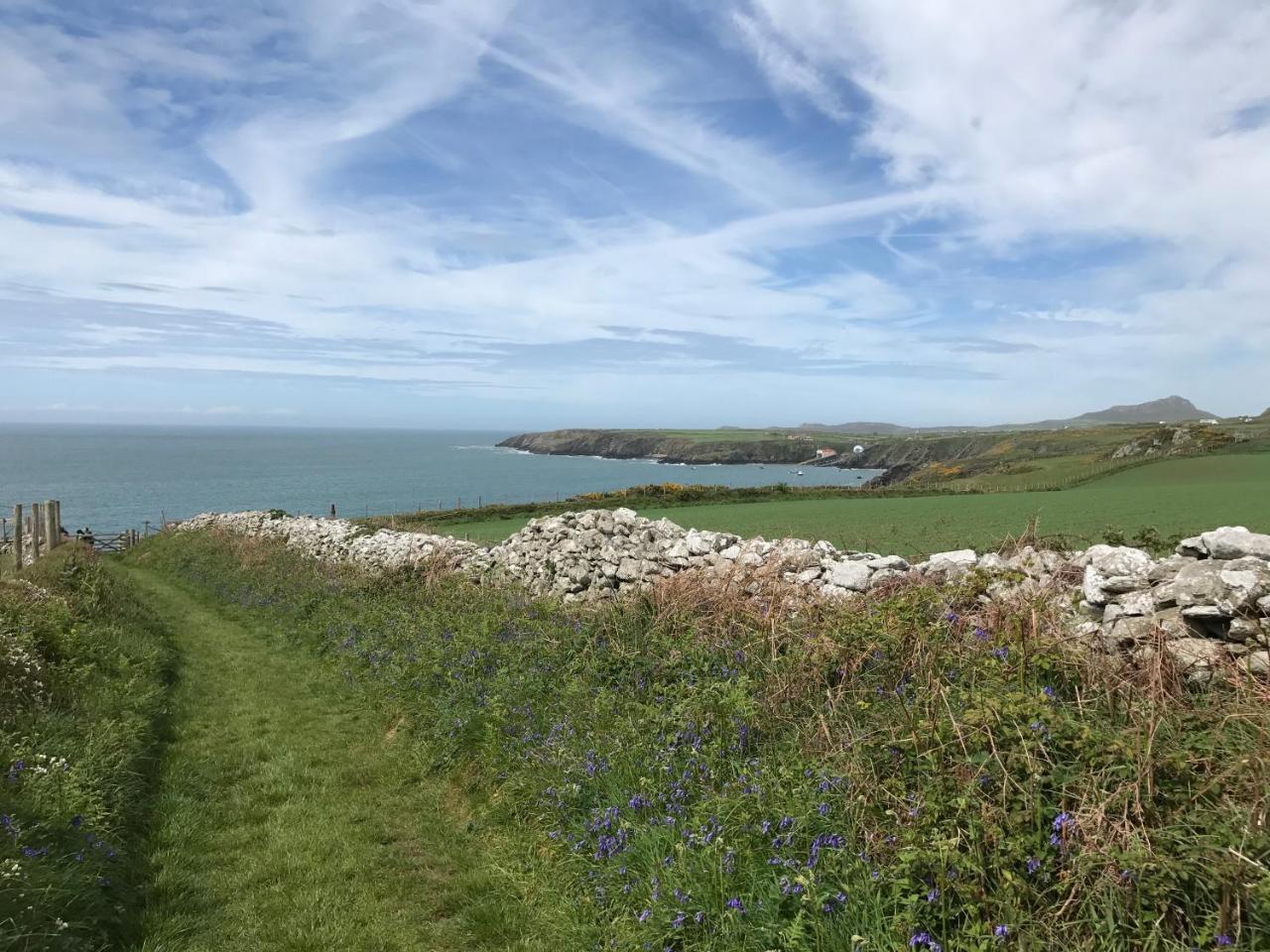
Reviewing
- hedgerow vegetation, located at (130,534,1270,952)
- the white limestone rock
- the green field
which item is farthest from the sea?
the white limestone rock

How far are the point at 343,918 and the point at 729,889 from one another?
9.73 ft

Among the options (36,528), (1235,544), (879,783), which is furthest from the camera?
(36,528)

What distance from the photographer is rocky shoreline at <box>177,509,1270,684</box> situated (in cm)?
560

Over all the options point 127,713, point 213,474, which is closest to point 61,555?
point 127,713

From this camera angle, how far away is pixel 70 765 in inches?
253

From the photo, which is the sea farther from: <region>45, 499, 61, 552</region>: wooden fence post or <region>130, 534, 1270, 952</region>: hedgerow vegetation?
<region>130, 534, 1270, 952</region>: hedgerow vegetation

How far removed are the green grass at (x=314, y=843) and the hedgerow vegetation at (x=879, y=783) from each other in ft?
1.68

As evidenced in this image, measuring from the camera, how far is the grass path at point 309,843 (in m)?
5.08

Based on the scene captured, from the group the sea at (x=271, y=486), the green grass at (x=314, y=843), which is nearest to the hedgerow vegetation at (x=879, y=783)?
the green grass at (x=314, y=843)

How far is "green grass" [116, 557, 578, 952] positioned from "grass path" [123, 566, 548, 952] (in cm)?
1

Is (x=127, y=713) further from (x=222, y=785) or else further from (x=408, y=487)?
(x=408, y=487)

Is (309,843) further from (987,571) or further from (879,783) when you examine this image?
(987,571)

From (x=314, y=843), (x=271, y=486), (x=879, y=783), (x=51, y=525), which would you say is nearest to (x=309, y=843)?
(x=314, y=843)

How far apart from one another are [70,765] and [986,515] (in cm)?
2994
